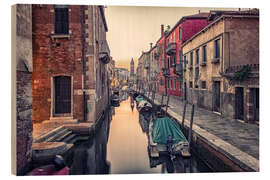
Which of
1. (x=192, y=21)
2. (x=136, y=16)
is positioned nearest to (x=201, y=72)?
(x=192, y=21)

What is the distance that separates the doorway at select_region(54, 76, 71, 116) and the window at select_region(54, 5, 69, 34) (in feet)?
6.82

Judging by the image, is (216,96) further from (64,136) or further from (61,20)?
(61,20)

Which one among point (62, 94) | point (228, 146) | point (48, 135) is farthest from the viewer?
point (62, 94)

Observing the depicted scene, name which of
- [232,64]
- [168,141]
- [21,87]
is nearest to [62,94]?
[21,87]

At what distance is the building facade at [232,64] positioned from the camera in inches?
263

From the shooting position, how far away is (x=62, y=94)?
23.8 feet

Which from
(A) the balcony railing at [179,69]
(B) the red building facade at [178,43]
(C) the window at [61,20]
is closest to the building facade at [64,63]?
(C) the window at [61,20]

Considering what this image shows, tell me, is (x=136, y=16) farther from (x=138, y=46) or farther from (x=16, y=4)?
(x=16, y=4)

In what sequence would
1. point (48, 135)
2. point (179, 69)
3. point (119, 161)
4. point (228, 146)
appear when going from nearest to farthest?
point (228, 146) → point (119, 161) → point (48, 135) → point (179, 69)

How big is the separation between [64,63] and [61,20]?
1899mm

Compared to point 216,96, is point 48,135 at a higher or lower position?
lower

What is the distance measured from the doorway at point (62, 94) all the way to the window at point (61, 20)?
6.82 ft
